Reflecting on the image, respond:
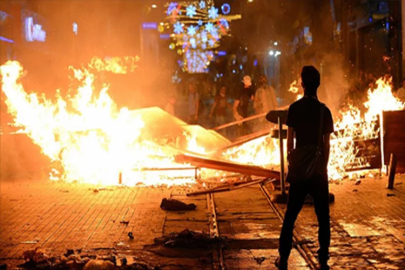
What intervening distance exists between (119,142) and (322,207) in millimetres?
7967

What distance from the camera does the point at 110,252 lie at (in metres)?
6.20

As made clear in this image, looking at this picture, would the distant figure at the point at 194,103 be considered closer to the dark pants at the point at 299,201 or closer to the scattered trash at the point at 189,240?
the scattered trash at the point at 189,240

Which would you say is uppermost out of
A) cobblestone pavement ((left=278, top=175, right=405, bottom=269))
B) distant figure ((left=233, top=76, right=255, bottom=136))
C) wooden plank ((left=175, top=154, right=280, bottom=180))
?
distant figure ((left=233, top=76, right=255, bottom=136))

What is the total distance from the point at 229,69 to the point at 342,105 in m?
31.1

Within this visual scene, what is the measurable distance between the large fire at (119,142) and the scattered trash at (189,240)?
4.88 metres

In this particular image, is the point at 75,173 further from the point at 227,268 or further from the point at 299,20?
Answer: the point at 299,20

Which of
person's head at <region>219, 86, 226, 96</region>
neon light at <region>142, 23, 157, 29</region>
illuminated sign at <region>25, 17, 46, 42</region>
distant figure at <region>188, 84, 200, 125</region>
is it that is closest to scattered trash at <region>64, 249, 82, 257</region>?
person's head at <region>219, 86, 226, 96</region>

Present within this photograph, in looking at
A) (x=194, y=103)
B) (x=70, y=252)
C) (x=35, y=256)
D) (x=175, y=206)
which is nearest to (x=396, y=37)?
(x=194, y=103)

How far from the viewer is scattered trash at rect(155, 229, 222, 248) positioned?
6418mm

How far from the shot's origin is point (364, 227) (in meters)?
7.19

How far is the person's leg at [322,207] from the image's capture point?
207 inches

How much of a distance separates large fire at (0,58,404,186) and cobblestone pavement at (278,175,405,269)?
161 cm

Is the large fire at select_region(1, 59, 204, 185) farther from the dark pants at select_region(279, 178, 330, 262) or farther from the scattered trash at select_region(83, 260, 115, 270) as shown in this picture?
the dark pants at select_region(279, 178, 330, 262)

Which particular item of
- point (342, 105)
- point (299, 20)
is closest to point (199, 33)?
point (299, 20)
